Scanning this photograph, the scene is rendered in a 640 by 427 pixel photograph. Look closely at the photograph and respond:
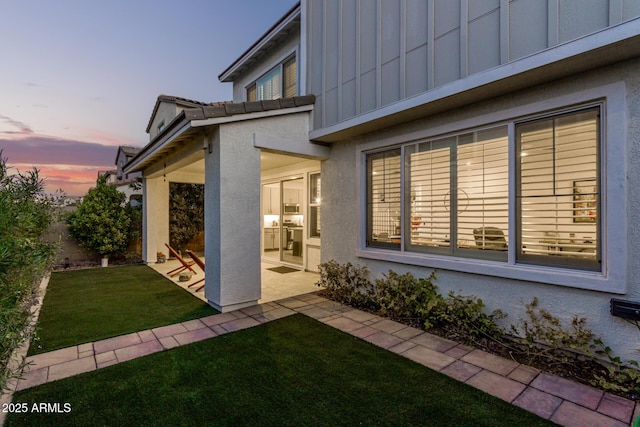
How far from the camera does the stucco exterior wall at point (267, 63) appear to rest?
7810mm

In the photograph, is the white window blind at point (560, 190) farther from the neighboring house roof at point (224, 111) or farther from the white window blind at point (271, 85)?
the white window blind at point (271, 85)

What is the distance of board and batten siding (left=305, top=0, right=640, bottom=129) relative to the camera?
3.19m

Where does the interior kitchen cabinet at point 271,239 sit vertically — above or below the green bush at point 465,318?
above

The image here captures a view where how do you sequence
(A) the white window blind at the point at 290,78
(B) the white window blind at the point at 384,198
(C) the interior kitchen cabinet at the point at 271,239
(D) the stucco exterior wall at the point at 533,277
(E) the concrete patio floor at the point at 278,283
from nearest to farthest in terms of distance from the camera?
(D) the stucco exterior wall at the point at 533,277 < (B) the white window blind at the point at 384,198 < (E) the concrete patio floor at the point at 278,283 < (A) the white window blind at the point at 290,78 < (C) the interior kitchen cabinet at the point at 271,239

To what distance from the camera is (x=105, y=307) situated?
18.3 ft

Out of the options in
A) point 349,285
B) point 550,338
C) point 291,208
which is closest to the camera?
point 550,338

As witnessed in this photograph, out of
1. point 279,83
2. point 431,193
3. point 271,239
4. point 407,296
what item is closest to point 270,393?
point 407,296

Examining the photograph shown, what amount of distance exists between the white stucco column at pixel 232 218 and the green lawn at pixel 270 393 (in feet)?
5.13

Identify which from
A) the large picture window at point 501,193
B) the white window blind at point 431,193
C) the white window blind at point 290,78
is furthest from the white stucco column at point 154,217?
the white window blind at point 431,193

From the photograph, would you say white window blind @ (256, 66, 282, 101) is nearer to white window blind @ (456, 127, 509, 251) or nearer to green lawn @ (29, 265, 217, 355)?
white window blind @ (456, 127, 509, 251)

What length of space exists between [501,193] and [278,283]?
527 centimetres

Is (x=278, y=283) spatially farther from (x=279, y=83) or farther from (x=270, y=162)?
(x=279, y=83)

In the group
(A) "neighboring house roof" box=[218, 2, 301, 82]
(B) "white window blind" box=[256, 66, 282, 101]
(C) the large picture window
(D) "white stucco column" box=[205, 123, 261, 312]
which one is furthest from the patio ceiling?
(A) "neighboring house roof" box=[218, 2, 301, 82]

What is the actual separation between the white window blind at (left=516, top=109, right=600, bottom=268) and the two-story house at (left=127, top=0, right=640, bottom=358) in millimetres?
16
